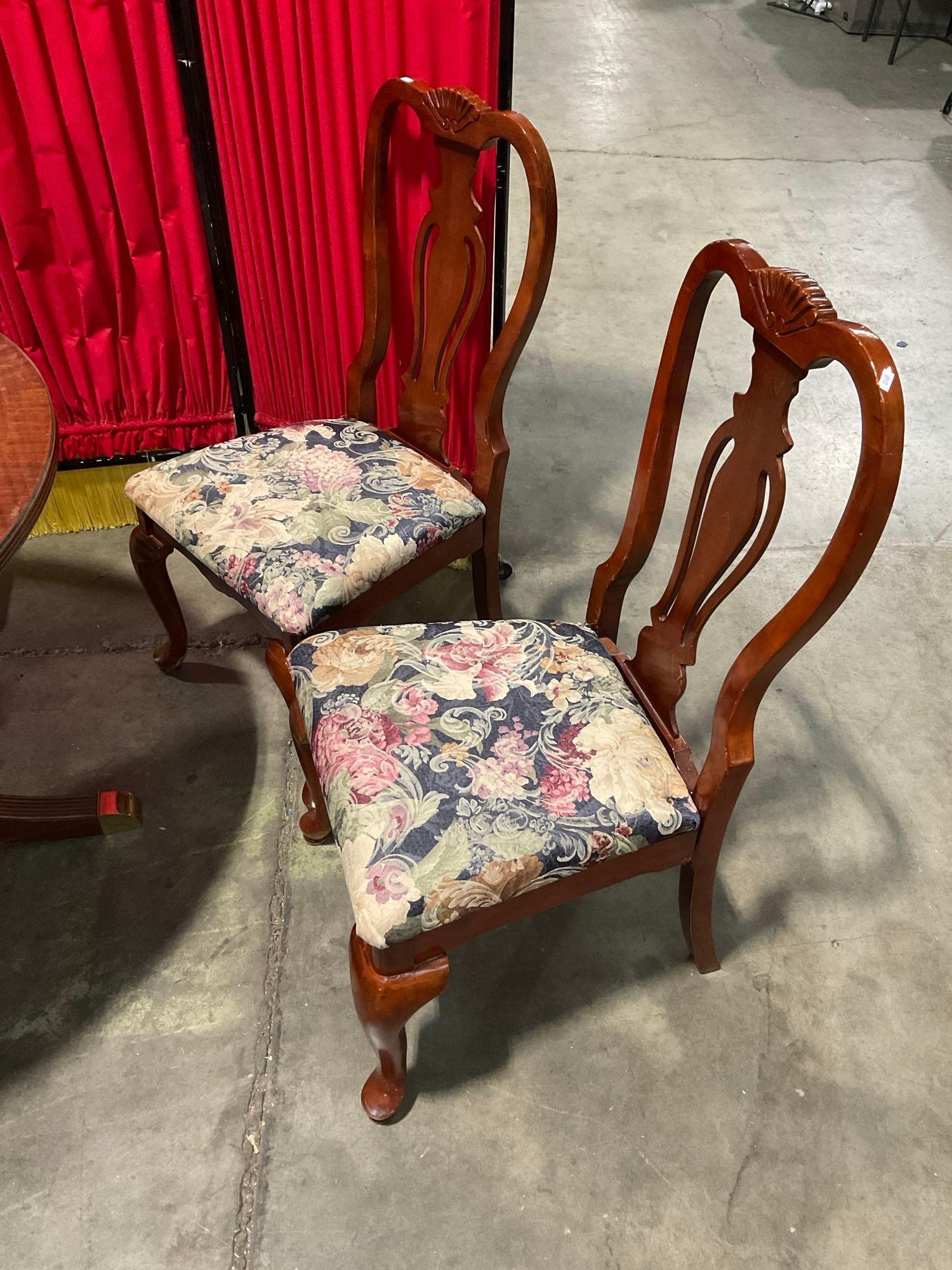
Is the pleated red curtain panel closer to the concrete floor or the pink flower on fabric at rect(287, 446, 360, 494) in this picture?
the concrete floor

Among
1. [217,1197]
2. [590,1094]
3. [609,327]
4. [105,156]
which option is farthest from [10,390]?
[609,327]

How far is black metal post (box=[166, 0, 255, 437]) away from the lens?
1.52 metres

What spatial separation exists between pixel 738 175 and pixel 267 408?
2.55 meters

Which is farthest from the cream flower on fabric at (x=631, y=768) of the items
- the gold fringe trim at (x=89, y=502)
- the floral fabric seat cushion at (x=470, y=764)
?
the gold fringe trim at (x=89, y=502)

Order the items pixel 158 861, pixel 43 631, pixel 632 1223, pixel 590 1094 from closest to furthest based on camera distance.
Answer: pixel 632 1223
pixel 590 1094
pixel 158 861
pixel 43 631

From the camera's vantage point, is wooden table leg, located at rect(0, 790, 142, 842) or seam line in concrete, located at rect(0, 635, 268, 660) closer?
wooden table leg, located at rect(0, 790, 142, 842)

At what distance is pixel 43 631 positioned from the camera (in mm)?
1924

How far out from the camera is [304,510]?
148 centimetres

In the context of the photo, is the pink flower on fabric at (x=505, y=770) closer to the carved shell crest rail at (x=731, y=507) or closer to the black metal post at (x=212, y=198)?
the carved shell crest rail at (x=731, y=507)

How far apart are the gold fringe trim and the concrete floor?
0.05 metres

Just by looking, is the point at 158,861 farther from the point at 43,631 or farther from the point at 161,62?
the point at 161,62

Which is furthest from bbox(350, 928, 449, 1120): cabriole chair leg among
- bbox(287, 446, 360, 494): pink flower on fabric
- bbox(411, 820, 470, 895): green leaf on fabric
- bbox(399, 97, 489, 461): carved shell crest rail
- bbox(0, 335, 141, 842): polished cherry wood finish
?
bbox(399, 97, 489, 461): carved shell crest rail

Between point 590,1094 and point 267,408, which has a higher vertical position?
point 267,408

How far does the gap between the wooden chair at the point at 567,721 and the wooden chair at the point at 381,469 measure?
0.16 meters
